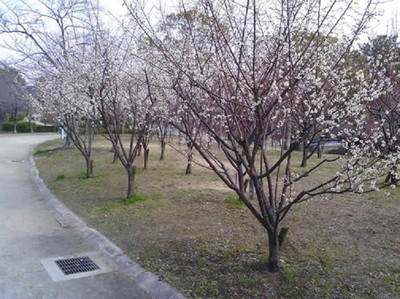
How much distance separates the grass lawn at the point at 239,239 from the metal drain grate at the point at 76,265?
18.2 inches

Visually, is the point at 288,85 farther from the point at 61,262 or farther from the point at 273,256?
the point at 61,262

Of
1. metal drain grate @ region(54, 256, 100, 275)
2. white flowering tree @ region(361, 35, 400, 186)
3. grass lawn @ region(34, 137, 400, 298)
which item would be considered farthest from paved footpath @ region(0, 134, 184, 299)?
white flowering tree @ region(361, 35, 400, 186)

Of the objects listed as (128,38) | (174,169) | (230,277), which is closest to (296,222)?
(230,277)

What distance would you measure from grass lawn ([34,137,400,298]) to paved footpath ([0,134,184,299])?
19 centimetres

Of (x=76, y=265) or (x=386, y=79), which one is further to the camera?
(x=76, y=265)

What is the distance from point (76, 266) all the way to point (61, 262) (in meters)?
0.24

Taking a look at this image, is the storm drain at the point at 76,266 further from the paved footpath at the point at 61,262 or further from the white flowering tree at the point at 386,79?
the white flowering tree at the point at 386,79

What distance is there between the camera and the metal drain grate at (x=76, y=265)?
4.23 metres

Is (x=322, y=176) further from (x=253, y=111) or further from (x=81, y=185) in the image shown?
(x=253, y=111)

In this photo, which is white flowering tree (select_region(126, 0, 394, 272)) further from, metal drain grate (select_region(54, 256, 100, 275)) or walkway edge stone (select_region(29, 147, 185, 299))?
metal drain grate (select_region(54, 256, 100, 275))

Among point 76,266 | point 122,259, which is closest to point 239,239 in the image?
point 122,259

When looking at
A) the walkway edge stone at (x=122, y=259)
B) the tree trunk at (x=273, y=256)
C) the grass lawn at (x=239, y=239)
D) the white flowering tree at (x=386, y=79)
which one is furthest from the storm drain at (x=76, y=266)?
the white flowering tree at (x=386, y=79)

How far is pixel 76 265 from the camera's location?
4398 mm

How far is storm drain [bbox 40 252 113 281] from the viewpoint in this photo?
13.5 ft
